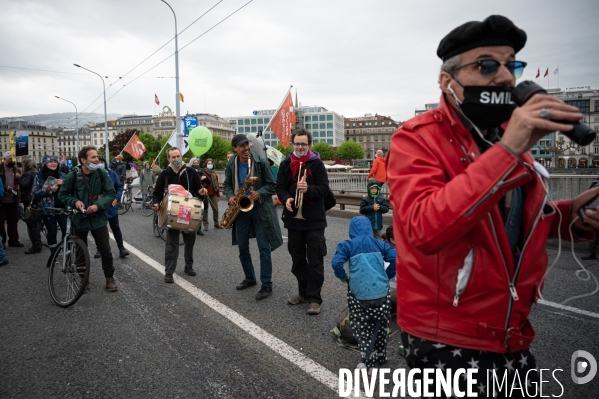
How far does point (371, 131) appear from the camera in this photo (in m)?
168

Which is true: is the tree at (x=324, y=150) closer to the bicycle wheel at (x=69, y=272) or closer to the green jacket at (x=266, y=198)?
the green jacket at (x=266, y=198)

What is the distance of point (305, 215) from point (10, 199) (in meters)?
7.91

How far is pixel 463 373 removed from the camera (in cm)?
144

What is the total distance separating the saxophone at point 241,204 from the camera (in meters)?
5.61

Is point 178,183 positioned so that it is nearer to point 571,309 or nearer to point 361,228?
point 361,228

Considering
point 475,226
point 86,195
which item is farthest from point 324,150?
point 475,226

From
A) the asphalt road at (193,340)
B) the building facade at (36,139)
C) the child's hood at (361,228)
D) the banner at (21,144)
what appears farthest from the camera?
the building facade at (36,139)

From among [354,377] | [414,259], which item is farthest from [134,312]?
[414,259]

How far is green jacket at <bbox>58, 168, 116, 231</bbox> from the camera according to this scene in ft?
19.1

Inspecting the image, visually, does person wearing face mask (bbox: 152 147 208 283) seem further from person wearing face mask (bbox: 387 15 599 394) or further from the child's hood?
person wearing face mask (bbox: 387 15 599 394)

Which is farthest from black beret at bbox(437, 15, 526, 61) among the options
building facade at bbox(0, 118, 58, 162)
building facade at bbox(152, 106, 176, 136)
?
building facade at bbox(0, 118, 58, 162)

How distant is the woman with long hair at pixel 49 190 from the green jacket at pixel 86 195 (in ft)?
9.49

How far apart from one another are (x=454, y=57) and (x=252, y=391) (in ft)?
8.83

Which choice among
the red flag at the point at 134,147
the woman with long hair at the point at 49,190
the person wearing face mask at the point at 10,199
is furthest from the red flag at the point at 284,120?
the red flag at the point at 134,147
